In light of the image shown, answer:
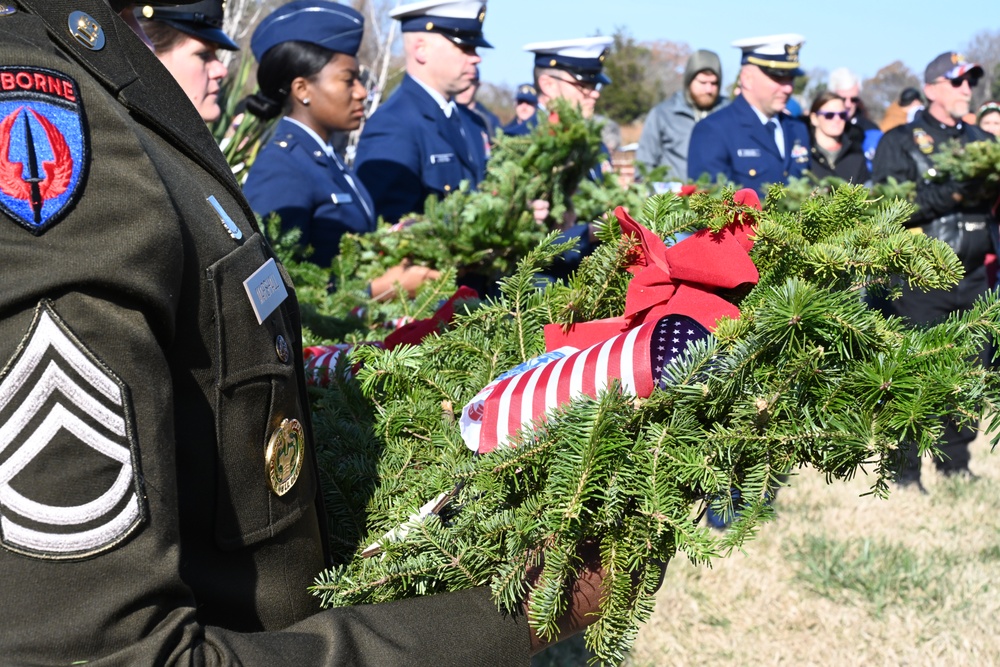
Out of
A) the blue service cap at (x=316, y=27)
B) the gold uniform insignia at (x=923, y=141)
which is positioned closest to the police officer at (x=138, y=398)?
the blue service cap at (x=316, y=27)

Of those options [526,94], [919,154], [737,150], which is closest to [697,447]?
[737,150]

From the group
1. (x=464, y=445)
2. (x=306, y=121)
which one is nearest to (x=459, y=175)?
(x=306, y=121)

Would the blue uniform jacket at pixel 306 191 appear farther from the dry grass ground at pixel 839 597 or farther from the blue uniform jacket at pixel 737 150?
the blue uniform jacket at pixel 737 150

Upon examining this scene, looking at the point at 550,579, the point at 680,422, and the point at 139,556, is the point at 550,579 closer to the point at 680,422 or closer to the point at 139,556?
the point at 680,422

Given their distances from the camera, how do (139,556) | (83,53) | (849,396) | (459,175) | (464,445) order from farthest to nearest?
(459,175), (464,445), (849,396), (83,53), (139,556)

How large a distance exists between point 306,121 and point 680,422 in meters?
3.29

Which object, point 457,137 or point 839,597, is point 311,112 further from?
point 839,597

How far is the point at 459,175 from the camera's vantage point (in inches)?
186

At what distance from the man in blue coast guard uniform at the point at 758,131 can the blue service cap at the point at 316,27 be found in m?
2.83

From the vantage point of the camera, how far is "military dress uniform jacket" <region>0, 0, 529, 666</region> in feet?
2.74

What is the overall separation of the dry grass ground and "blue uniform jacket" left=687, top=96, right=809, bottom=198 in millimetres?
2396

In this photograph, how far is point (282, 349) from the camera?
1.12m

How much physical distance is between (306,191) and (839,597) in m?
2.71

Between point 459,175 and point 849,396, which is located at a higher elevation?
point 849,396
